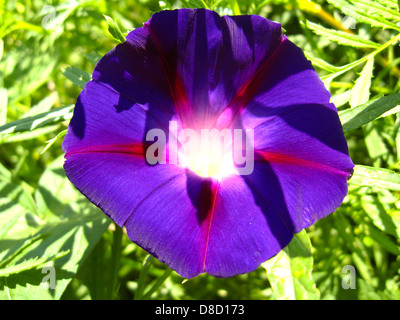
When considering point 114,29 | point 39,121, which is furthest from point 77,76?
point 114,29

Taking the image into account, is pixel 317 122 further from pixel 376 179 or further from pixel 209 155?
pixel 209 155

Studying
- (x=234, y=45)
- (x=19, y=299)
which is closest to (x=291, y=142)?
(x=234, y=45)

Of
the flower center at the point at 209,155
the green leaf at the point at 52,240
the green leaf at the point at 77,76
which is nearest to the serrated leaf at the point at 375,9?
the flower center at the point at 209,155

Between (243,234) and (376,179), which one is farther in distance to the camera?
(376,179)

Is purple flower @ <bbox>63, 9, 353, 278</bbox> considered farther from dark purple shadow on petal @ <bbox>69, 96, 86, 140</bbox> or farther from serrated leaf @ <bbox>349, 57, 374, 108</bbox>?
serrated leaf @ <bbox>349, 57, 374, 108</bbox>

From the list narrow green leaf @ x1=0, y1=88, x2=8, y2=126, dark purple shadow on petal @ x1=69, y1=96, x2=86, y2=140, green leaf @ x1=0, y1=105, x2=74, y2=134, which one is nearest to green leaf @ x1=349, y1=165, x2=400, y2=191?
dark purple shadow on petal @ x1=69, y1=96, x2=86, y2=140

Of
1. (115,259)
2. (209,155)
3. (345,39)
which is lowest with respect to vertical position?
(115,259)

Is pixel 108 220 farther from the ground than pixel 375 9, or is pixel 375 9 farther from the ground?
pixel 375 9

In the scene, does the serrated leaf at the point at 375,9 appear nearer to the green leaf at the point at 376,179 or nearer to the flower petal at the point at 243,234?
Result: the green leaf at the point at 376,179
